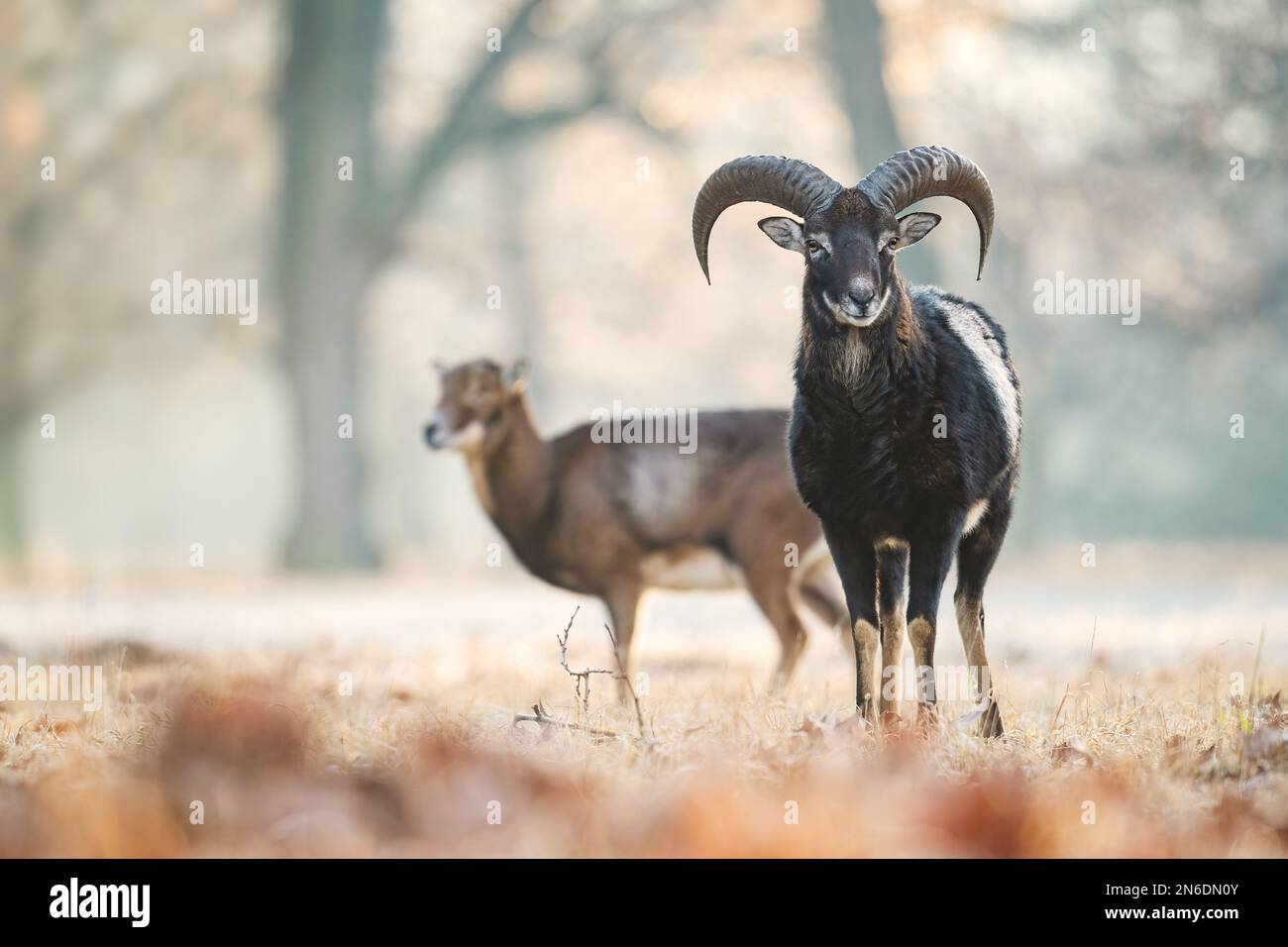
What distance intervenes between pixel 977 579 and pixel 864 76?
54.7 feet

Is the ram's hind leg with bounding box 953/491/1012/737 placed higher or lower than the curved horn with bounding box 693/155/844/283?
lower

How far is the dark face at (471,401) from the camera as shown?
34.7ft

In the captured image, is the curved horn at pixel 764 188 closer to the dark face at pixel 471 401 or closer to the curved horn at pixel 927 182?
the curved horn at pixel 927 182

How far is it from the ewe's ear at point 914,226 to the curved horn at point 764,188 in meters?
0.39

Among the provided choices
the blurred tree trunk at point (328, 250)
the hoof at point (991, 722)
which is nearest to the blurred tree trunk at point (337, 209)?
the blurred tree trunk at point (328, 250)

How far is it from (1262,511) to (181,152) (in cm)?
2625

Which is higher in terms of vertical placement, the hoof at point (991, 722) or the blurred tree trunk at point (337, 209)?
the blurred tree trunk at point (337, 209)

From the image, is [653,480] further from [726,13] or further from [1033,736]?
[726,13]

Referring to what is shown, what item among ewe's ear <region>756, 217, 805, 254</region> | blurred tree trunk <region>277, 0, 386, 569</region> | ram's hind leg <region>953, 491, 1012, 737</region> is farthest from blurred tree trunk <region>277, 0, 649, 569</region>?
ram's hind leg <region>953, 491, 1012, 737</region>

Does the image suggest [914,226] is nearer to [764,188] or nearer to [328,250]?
[764,188]

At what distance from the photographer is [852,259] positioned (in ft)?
20.6

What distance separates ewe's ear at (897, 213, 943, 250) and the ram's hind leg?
4.08 ft

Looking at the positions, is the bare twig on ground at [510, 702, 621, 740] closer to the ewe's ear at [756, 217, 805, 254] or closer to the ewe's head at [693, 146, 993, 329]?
the ewe's head at [693, 146, 993, 329]

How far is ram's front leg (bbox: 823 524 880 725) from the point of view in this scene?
6.30m
